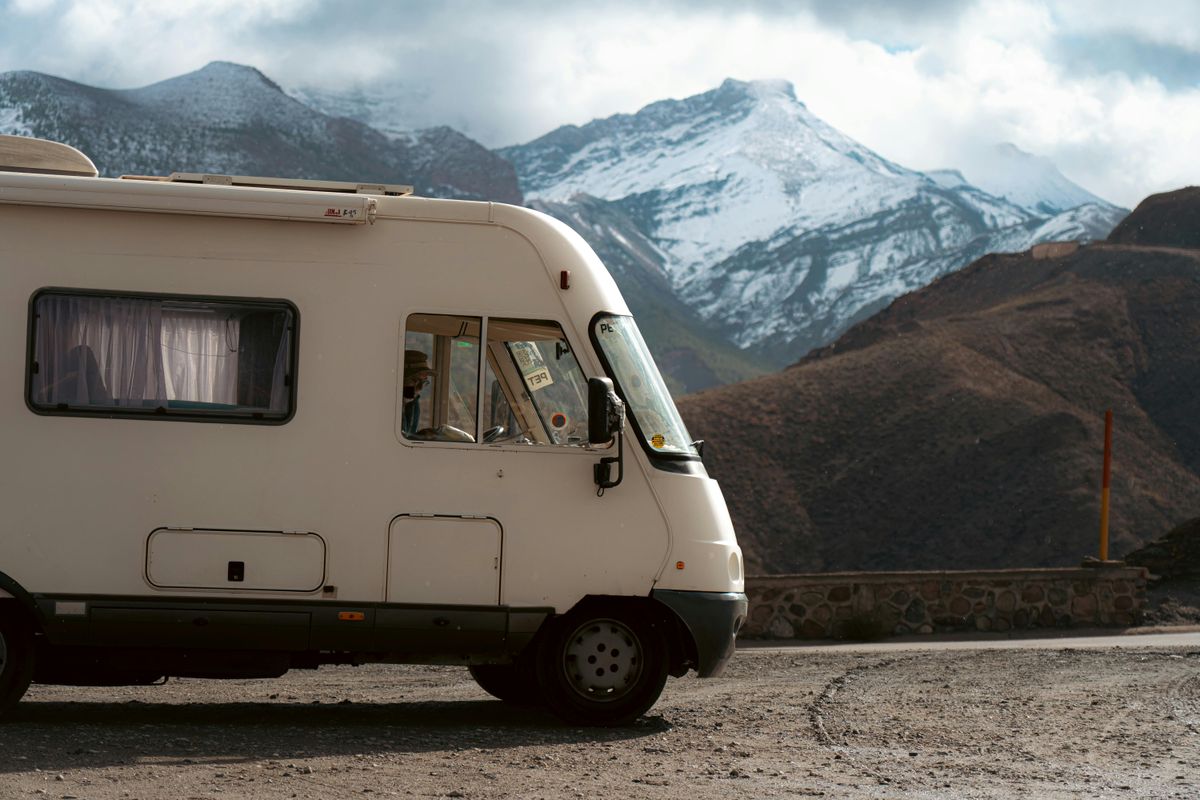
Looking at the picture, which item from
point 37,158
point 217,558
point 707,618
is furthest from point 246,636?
point 37,158

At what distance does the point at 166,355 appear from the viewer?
887cm

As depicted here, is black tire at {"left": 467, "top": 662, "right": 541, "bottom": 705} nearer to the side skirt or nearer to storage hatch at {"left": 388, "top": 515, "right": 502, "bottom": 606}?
the side skirt

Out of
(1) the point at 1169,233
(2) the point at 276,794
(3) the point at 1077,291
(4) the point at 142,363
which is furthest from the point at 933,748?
(1) the point at 1169,233

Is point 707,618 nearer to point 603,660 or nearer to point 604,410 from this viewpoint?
point 603,660

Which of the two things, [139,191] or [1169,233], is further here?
[1169,233]

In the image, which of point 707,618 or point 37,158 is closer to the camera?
point 707,618

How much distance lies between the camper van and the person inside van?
0.06 feet

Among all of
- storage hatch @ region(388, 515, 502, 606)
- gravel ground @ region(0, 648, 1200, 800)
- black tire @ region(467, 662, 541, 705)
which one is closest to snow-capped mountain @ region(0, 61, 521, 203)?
gravel ground @ region(0, 648, 1200, 800)

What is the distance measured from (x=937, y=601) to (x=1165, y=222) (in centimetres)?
5187

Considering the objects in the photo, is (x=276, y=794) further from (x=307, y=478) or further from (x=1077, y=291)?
(x=1077, y=291)

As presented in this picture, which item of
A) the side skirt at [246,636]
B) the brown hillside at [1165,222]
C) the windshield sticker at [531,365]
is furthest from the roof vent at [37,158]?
the brown hillside at [1165,222]

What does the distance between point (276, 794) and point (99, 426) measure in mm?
2787

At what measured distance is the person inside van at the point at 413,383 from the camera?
8.92 metres

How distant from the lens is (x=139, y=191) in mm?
8898
